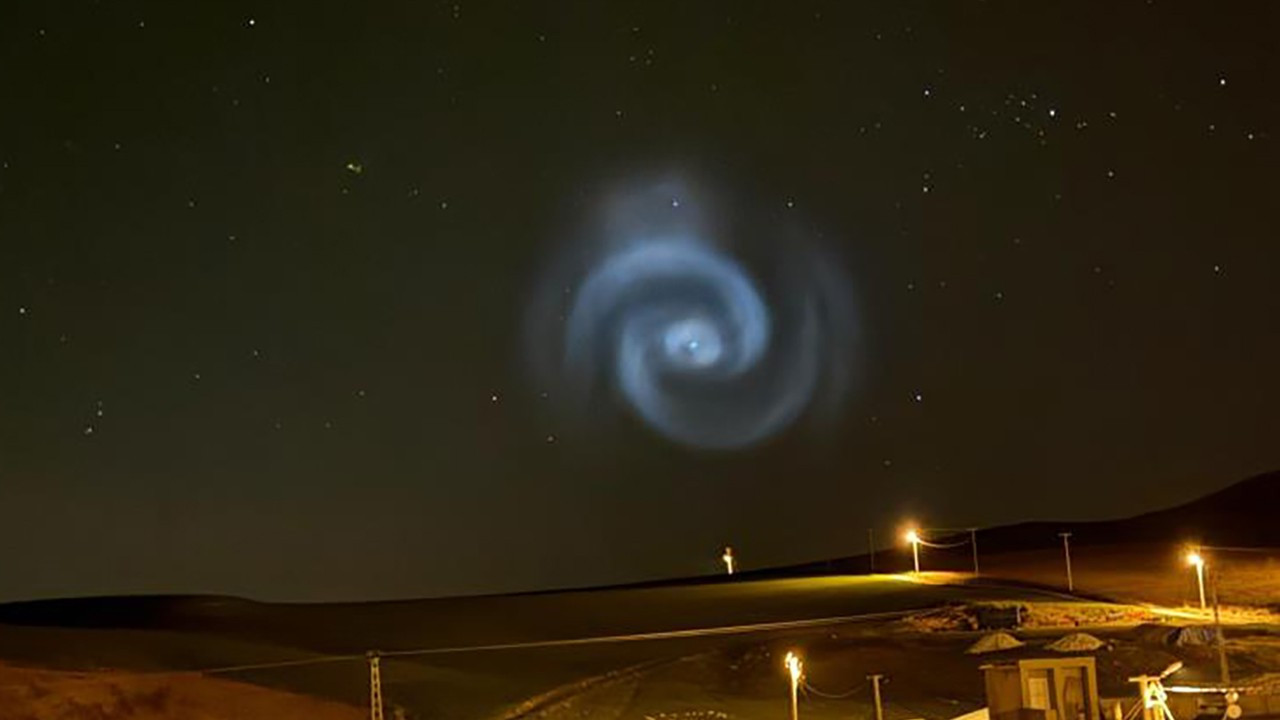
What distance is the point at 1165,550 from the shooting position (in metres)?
63.4

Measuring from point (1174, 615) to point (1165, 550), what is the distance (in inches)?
946

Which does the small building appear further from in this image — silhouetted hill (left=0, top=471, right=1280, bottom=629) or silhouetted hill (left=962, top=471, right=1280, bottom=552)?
silhouetted hill (left=962, top=471, right=1280, bottom=552)

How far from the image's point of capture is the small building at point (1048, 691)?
24938 mm

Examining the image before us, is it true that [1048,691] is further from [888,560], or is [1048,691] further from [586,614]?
[888,560]

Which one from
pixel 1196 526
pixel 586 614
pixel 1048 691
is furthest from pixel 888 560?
pixel 1048 691

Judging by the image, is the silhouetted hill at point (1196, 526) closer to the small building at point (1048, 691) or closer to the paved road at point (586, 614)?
the paved road at point (586, 614)

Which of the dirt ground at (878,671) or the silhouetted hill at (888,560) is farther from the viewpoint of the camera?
the silhouetted hill at (888,560)

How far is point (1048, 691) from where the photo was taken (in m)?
25.1

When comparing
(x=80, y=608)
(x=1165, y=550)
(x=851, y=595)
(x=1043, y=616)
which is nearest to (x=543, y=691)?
(x=1043, y=616)

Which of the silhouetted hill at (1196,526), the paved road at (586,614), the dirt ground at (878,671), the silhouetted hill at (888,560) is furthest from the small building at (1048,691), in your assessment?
the silhouetted hill at (1196,526)

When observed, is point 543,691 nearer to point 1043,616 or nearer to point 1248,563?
point 1043,616

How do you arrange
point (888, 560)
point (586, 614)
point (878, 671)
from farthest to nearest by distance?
point (888, 560) < point (586, 614) < point (878, 671)

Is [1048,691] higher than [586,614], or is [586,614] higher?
[586,614]

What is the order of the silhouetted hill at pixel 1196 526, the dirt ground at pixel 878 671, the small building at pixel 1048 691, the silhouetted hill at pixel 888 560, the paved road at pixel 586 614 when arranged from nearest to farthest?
the small building at pixel 1048 691 → the dirt ground at pixel 878 671 → the paved road at pixel 586 614 → the silhouetted hill at pixel 888 560 → the silhouetted hill at pixel 1196 526
